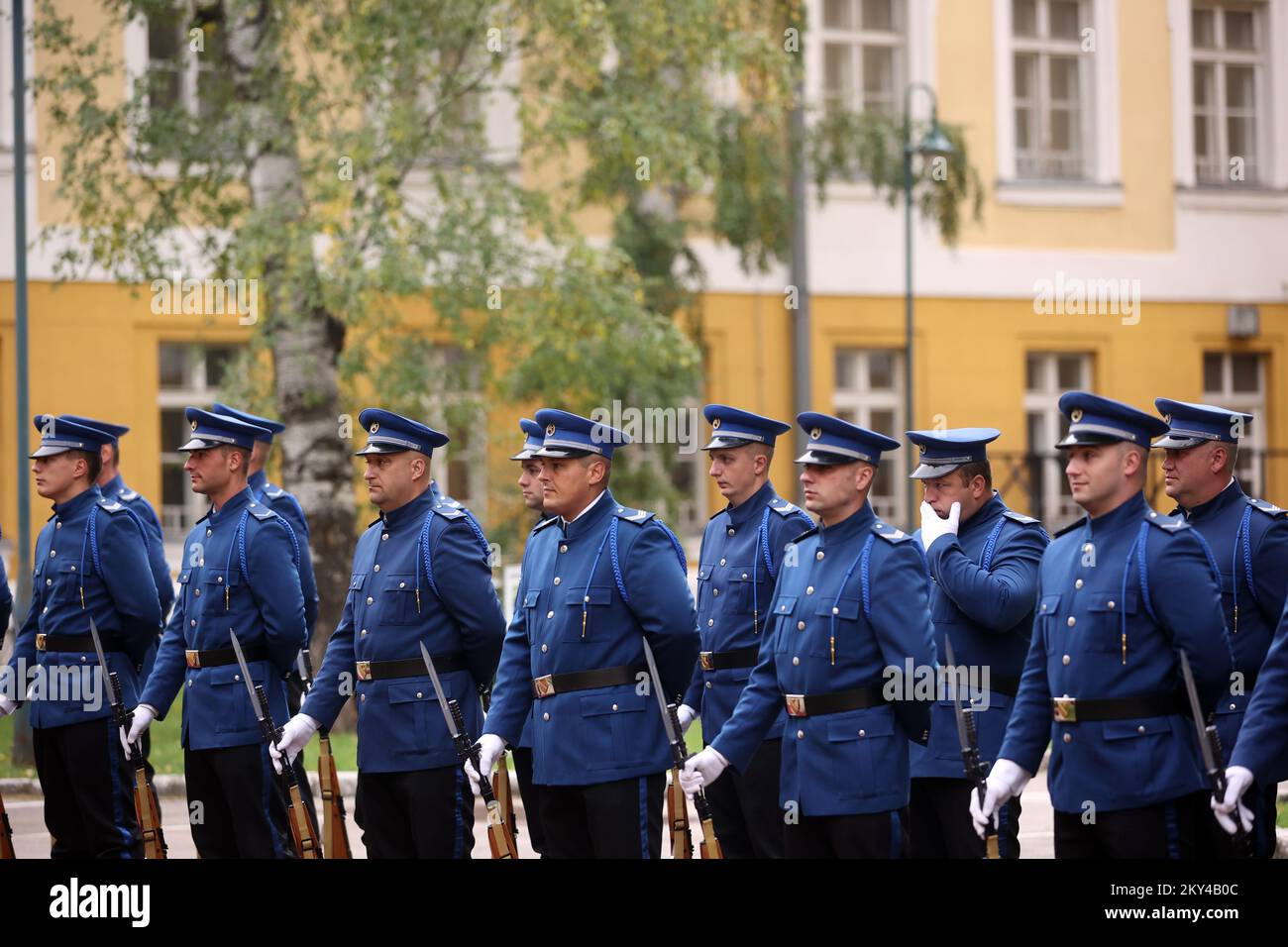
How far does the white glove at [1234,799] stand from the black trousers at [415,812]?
274 cm

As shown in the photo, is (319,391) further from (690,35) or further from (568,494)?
(568,494)

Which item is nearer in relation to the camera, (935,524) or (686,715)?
(935,524)

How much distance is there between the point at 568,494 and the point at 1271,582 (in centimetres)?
242

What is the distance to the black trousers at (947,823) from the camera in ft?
23.1

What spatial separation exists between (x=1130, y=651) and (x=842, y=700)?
0.92m

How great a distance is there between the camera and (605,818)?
6.63m

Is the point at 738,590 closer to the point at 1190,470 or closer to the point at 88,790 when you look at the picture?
the point at 1190,470

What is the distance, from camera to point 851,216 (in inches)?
812

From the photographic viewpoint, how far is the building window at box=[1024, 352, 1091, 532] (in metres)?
20.6

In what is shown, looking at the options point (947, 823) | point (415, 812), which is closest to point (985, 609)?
point (947, 823)

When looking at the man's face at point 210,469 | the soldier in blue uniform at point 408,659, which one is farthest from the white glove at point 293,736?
the man's face at point 210,469

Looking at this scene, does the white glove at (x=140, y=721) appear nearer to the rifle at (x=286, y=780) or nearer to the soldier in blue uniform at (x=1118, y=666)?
the rifle at (x=286, y=780)

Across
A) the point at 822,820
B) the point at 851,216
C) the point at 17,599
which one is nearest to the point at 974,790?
the point at 822,820

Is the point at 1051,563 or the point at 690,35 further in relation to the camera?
the point at 690,35
